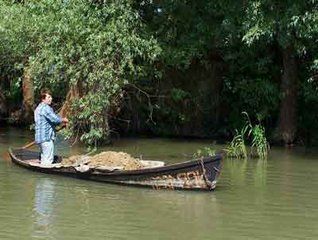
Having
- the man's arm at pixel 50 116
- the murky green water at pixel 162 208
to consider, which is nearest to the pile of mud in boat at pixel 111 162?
the murky green water at pixel 162 208

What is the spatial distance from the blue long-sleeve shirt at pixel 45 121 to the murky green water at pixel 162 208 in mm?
827

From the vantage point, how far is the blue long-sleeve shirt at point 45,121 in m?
13.5

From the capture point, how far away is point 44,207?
1031cm

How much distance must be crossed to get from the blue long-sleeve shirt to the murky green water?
0.83 metres

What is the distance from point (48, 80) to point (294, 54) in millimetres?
7651

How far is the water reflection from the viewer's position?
8.70 m

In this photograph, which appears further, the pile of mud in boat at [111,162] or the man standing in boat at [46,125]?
the man standing in boat at [46,125]

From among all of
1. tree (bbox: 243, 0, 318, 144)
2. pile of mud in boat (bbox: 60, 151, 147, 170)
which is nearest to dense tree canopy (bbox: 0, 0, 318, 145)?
tree (bbox: 243, 0, 318, 144)

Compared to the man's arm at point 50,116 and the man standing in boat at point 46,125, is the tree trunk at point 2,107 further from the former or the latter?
the man's arm at point 50,116

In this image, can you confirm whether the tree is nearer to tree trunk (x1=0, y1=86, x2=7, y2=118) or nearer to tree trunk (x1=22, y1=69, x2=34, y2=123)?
tree trunk (x1=22, y1=69, x2=34, y2=123)

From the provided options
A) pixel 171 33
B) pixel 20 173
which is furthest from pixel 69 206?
pixel 171 33

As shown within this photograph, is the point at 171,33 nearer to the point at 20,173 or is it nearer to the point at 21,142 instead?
the point at 21,142

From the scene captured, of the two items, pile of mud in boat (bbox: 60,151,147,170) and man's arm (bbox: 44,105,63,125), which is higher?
man's arm (bbox: 44,105,63,125)

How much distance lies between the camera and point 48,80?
65.3ft
